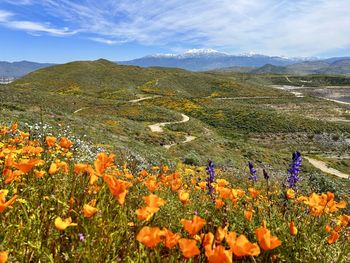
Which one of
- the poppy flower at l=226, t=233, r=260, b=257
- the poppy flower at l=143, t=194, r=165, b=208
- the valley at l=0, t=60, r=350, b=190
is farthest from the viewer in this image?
the valley at l=0, t=60, r=350, b=190

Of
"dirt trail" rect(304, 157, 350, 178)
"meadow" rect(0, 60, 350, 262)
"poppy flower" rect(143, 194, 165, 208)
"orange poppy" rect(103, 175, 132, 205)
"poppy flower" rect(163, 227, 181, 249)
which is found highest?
"orange poppy" rect(103, 175, 132, 205)

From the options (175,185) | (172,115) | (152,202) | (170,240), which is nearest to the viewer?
(170,240)

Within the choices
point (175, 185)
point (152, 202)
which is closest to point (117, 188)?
point (152, 202)

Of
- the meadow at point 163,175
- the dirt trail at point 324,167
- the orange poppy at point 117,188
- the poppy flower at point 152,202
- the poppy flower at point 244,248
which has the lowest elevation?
the dirt trail at point 324,167

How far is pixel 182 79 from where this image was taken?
367 ft

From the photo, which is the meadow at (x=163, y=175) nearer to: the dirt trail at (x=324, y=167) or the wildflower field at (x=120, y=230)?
the wildflower field at (x=120, y=230)

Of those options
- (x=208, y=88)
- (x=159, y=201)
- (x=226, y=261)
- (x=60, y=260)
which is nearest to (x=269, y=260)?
(x=159, y=201)

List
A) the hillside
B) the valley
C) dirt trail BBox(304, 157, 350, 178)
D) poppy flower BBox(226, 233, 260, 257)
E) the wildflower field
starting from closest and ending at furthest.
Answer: poppy flower BBox(226, 233, 260, 257) → the wildflower field → the hillside → the valley → dirt trail BBox(304, 157, 350, 178)

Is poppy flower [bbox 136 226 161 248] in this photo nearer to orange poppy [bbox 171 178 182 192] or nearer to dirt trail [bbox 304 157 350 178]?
orange poppy [bbox 171 178 182 192]

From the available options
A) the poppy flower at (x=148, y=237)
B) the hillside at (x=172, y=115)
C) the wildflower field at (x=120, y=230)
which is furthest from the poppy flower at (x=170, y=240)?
the hillside at (x=172, y=115)

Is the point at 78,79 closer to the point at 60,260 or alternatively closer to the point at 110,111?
the point at 110,111

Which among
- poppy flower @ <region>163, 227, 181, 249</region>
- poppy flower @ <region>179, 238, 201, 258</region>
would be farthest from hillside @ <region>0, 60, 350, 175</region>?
poppy flower @ <region>179, 238, 201, 258</region>

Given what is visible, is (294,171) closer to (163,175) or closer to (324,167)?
(163,175)

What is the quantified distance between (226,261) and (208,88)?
104148 millimetres
